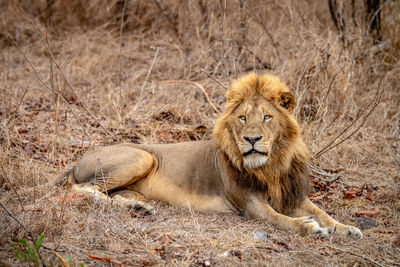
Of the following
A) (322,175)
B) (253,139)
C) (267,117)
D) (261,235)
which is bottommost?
(322,175)

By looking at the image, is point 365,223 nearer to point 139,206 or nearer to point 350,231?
point 350,231

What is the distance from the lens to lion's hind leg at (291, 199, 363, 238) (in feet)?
12.3

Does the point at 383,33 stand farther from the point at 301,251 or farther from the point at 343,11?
the point at 301,251

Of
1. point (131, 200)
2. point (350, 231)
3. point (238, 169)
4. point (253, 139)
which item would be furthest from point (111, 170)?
point (350, 231)

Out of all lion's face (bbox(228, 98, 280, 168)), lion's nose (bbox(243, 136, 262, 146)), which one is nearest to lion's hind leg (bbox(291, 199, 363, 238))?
lion's face (bbox(228, 98, 280, 168))

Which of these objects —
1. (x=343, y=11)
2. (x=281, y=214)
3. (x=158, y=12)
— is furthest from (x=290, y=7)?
(x=281, y=214)

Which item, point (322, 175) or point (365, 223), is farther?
point (322, 175)

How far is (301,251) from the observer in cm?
331

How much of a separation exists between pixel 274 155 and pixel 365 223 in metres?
1.06

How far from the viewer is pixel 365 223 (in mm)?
4168

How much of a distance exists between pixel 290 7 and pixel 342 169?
4.15 m

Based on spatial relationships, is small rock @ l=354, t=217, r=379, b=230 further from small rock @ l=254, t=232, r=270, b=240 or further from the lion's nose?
the lion's nose

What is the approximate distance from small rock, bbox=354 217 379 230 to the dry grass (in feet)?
0.13

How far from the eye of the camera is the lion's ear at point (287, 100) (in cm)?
424
